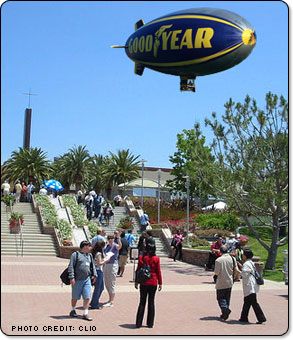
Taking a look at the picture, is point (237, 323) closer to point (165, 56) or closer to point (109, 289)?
point (109, 289)

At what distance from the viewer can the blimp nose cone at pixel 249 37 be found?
17.1m

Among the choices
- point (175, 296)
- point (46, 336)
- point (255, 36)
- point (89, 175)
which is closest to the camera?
point (46, 336)

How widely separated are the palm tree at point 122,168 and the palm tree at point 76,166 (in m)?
3.15

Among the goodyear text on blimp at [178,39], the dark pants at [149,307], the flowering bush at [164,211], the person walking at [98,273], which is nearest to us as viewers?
the dark pants at [149,307]

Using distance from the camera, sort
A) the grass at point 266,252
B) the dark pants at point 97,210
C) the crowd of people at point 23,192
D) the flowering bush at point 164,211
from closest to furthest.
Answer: the grass at point 266,252
the dark pants at point 97,210
the crowd of people at point 23,192
the flowering bush at point 164,211

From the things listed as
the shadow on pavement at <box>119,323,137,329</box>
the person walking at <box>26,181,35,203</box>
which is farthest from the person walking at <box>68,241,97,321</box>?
the person walking at <box>26,181,35,203</box>

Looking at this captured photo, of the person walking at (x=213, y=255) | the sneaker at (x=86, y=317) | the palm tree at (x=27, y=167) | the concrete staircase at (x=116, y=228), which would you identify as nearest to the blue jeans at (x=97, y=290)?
the sneaker at (x=86, y=317)

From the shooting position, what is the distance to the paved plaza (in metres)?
9.47

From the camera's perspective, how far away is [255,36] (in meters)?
17.8

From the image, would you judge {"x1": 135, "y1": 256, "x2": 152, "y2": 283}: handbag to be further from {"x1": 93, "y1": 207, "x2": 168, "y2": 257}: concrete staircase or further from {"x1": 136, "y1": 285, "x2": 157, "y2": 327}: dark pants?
{"x1": 93, "y1": 207, "x2": 168, "y2": 257}: concrete staircase

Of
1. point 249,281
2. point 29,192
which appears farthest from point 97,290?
point 29,192

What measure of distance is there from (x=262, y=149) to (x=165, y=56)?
23.7ft

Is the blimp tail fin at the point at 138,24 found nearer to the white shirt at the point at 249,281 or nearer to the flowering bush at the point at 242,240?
the flowering bush at the point at 242,240

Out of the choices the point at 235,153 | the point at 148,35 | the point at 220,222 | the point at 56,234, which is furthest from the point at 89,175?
the point at 148,35
